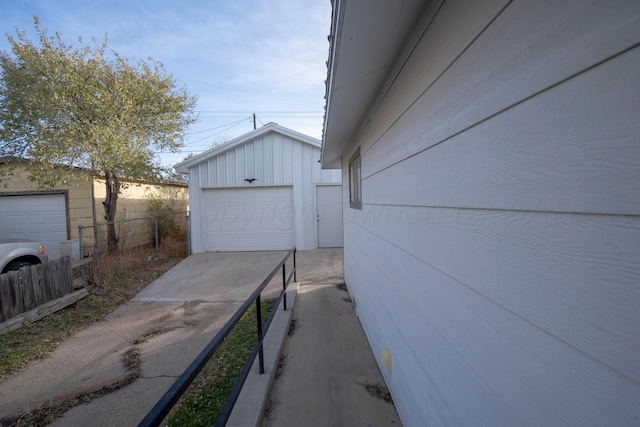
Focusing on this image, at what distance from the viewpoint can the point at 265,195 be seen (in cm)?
1041

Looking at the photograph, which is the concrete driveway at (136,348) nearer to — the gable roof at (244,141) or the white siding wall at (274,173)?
the white siding wall at (274,173)

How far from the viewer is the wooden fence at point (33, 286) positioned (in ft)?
14.2

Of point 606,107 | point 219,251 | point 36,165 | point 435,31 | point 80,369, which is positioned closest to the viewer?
point 606,107

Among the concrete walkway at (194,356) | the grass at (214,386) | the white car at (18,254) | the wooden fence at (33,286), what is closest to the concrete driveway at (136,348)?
the concrete walkway at (194,356)

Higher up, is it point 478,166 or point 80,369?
point 478,166

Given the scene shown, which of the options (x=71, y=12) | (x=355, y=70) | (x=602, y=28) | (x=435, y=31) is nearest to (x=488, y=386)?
(x=602, y=28)

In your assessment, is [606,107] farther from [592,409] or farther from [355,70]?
[355,70]

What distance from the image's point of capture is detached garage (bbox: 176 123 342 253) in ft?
33.6

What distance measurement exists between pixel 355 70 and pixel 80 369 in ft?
14.0

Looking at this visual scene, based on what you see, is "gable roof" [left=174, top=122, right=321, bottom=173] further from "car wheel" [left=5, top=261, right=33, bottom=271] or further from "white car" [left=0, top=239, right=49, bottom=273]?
"car wheel" [left=5, top=261, right=33, bottom=271]

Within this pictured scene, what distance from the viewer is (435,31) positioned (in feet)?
4.96

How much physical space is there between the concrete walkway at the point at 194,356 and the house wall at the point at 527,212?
1.16 metres

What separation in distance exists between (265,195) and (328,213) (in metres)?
2.23

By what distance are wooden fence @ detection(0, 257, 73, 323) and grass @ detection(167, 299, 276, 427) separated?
129 inches
